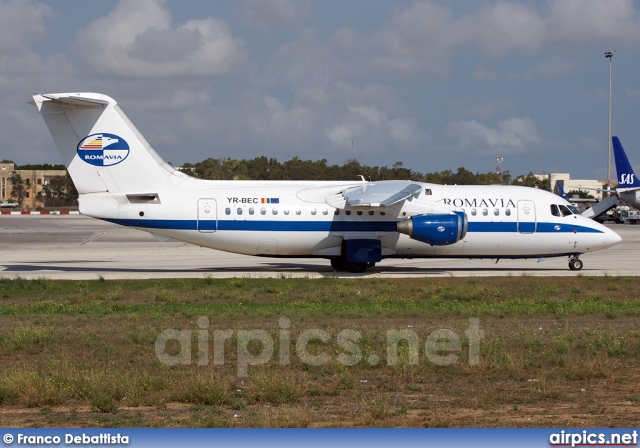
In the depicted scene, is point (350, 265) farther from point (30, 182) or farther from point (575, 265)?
point (30, 182)

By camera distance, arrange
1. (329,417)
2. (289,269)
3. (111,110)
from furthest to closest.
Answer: (289,269)
(111,110)
(329,417)

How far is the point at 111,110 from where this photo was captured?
96.5 feet

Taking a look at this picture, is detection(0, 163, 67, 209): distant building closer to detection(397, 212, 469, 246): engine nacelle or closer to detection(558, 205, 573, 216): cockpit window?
detection(397, 212, 469, 246): engine nacelle

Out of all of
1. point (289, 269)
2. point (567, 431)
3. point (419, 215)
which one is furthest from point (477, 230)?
point (567, 431)

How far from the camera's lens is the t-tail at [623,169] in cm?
7500

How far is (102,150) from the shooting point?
29391mm

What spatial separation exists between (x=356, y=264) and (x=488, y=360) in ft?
58.6

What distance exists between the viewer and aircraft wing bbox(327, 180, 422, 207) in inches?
1168

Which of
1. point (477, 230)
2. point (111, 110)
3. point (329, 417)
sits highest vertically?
point (111, 110)

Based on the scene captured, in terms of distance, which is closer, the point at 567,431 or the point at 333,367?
the point at 567,431

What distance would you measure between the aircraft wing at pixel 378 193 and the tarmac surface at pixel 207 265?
9.06 feet

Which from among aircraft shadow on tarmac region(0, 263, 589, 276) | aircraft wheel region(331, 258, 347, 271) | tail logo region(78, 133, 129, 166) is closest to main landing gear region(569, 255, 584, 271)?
aircraft shadow on tarmac region(0, 263, 589, 276)

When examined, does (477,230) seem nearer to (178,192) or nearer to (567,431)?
(178,192)

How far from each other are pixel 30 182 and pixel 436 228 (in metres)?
160
